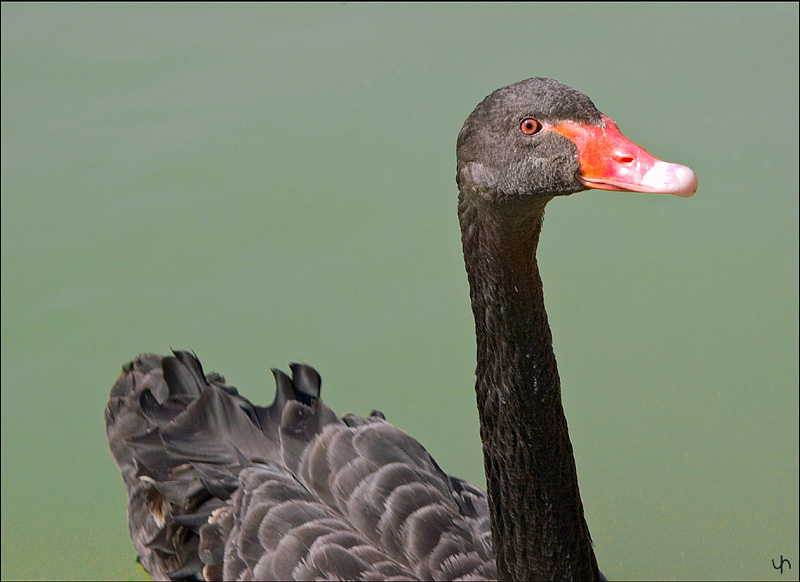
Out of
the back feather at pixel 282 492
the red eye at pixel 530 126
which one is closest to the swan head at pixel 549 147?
the red eye at pixel 530 126

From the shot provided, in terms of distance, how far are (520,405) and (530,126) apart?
59 cm

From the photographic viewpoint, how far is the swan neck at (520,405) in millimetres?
1802

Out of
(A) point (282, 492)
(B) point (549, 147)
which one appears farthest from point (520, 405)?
(A) point (282, 492)

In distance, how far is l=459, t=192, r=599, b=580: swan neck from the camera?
1802 millimetres

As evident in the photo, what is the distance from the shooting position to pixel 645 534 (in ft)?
9.78

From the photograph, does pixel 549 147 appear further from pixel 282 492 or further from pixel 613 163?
pixel 282 492

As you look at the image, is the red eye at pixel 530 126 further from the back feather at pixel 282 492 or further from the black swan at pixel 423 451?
the back feather at pixel 282 492

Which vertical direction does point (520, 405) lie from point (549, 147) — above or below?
below

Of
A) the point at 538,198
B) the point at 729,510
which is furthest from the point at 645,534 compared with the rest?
the point at 538,198

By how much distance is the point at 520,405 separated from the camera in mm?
1954

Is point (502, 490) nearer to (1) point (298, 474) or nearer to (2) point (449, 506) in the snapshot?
(2) point (449, 506)

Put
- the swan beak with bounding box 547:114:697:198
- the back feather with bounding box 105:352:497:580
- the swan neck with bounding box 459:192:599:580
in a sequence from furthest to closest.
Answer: the back feather with bounding box 105:352:497:580 → the swan neck with bounding box 459:192:599:580 → the swan beak with bounding box 547:114:697:198

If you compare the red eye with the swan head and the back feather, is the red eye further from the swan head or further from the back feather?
the back feather

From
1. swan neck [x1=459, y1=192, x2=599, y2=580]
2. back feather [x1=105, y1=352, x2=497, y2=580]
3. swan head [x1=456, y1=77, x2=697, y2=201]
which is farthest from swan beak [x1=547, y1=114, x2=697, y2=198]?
back feather [x1=105, y1=352, x2=497, y2=580]
